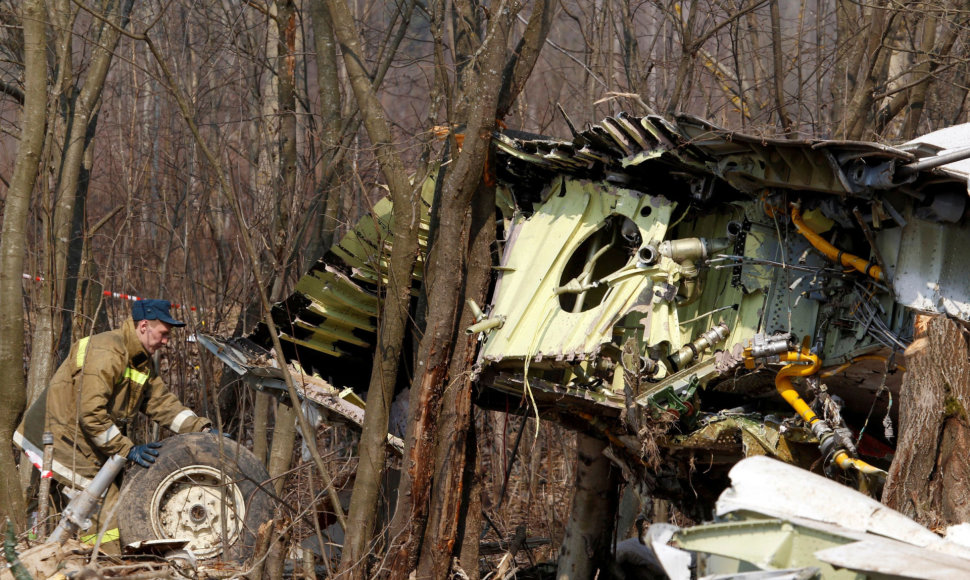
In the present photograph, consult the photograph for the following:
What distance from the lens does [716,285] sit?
7223 millimetres

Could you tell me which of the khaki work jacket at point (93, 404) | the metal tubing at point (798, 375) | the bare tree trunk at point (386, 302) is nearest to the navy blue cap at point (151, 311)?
the khaki work jacket at point (93, 404)

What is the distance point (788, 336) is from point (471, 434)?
8.39 ft

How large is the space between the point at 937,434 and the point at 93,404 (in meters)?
6.02

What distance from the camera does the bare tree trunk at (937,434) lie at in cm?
536

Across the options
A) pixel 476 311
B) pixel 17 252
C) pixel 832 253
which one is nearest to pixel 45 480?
pixel 17 252

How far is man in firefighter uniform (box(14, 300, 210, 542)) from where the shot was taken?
7.77 m

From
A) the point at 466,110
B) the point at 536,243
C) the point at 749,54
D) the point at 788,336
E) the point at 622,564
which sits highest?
the point at 749,54

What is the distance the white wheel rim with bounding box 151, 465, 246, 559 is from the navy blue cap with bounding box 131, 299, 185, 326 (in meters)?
1.26

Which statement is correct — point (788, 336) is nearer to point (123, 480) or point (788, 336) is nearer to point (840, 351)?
point (840, 351)

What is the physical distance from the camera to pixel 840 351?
21.5 feet

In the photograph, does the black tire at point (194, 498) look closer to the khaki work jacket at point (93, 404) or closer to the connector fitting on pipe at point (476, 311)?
the khaki work jacket at point (93, 404)

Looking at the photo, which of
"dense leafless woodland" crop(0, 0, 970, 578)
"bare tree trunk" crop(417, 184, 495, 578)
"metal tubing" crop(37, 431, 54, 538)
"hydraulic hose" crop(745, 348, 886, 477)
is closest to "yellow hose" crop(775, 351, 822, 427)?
"hydraulic hose" crop(745, 348, 886, 477)

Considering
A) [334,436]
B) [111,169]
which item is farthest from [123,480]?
[111,169]

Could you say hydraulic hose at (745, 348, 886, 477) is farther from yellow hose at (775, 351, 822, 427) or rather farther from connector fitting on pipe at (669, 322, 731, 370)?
connector fitting on pipe at (669, 322, 731, 370)
